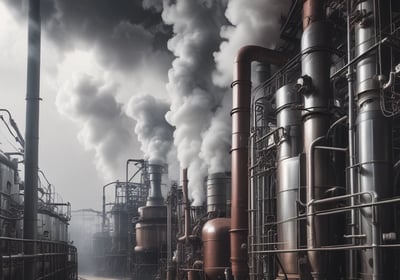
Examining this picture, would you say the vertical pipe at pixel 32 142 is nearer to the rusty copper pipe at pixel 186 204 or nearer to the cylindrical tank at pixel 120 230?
the rusty copper pipe at pixel 186 204

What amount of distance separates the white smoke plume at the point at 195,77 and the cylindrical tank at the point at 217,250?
7.59 m

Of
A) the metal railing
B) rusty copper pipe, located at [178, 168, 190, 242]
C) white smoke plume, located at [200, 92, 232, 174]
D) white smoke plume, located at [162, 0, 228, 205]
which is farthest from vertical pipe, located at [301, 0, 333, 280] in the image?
white smoke plume, located at [162, 0, 228, 205]

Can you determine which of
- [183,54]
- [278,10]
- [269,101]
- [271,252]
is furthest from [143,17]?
[271,252]

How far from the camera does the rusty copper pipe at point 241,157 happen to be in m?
18.2

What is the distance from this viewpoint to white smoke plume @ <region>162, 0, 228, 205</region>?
95.8ft

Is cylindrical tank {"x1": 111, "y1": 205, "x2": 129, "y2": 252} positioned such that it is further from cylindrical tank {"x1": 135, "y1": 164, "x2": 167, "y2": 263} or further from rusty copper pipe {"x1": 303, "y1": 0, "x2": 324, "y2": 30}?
rusty copper pipe {"x1": 303, "y1": 0, "x2": 324, "y2": 30}

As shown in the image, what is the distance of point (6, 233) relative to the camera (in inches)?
837

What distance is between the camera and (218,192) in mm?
24422

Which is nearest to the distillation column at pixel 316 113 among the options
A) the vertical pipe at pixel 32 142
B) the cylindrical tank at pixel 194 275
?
the vertical pipe at pixel 32 142

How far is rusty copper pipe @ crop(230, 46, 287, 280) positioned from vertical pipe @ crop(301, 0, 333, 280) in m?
4.20

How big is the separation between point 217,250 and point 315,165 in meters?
8.44

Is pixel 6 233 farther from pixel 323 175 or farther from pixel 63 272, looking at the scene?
pixel 323 175

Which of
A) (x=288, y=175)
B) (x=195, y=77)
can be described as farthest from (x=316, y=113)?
(x=195, y=77)

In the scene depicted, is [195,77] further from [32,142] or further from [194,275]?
[32,142]
